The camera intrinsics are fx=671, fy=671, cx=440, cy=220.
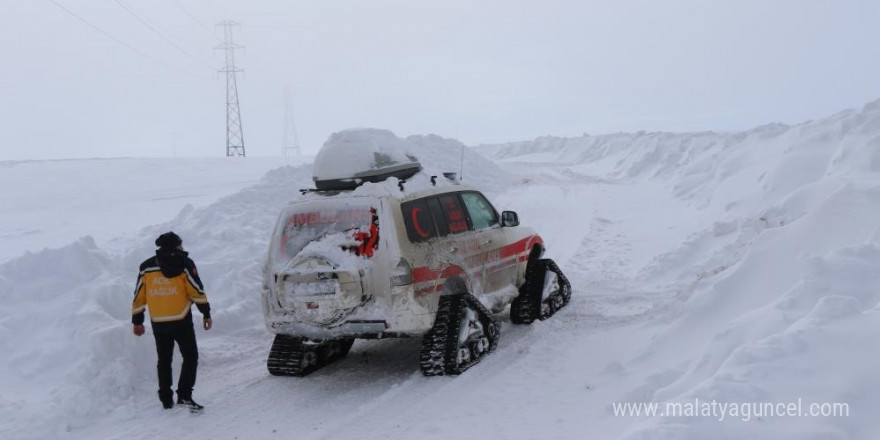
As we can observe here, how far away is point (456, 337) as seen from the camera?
6.82 m

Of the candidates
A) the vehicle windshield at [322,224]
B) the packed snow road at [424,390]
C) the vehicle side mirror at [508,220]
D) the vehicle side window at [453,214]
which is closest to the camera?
→ the packed snow road at [424,390]

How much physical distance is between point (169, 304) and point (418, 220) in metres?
2.60

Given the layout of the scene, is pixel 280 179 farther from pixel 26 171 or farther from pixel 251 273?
pixel 26 171

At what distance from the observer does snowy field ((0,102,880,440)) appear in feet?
14.4

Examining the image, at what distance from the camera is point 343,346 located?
26.4ft

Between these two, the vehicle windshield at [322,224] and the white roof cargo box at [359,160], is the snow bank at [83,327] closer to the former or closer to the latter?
the vehicle windshield at [322,224]

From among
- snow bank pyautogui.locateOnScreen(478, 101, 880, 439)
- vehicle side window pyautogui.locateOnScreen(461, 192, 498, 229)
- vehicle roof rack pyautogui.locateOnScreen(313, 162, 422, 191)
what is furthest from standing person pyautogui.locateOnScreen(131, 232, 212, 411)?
snow bank pyautogui.locateOnScreen(478, 101, 880, 439)

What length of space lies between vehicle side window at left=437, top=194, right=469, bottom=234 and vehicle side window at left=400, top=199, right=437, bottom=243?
34 centimetres

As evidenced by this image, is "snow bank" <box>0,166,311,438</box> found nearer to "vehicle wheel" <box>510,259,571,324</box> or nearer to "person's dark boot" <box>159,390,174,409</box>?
"person's dark boot" <box>159,390,174,409</box>

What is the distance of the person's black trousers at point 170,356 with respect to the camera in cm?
648

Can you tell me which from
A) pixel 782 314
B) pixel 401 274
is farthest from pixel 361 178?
pixel 782 314

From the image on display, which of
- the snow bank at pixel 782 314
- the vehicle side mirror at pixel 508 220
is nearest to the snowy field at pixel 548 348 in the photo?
the snow bank at pixel 782 314

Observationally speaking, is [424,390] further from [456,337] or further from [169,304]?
[169,304]

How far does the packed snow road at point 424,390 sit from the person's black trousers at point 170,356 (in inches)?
9.9
